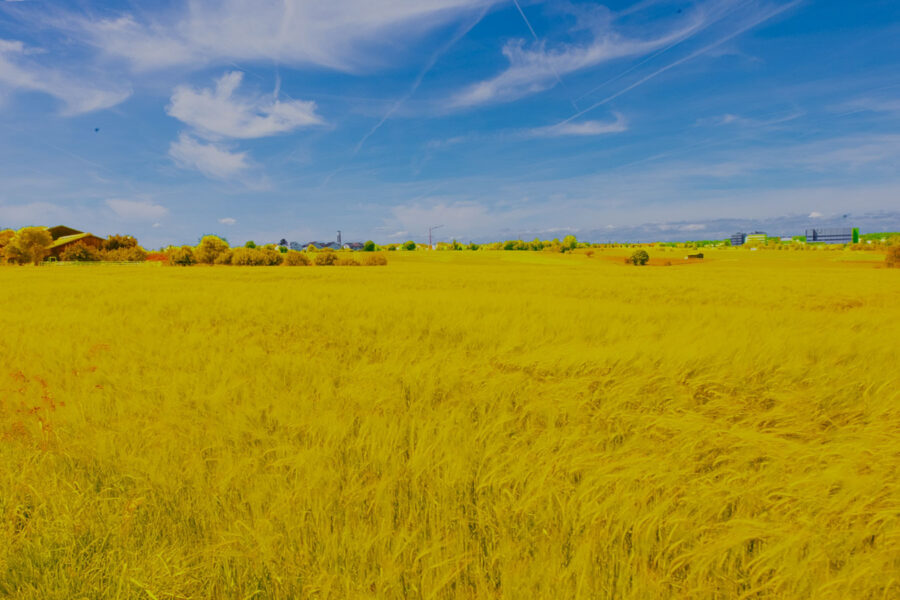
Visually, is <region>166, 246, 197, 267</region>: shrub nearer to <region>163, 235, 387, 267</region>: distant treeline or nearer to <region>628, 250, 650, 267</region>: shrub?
<region>163, 235, 387, 267</region>: distant treeline

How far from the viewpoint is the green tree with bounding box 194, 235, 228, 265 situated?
4094 cm

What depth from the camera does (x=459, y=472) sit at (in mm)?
2078

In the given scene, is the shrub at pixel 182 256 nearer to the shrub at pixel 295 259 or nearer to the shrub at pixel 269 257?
the shrub at pixel 269 257

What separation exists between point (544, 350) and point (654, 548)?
2703mm

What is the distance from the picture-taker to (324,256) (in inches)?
1626

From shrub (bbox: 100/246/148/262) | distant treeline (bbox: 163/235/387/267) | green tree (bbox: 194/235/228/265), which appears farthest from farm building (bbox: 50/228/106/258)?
green tree (bbox: 194/235/228/265)

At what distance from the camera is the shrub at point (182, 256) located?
134 feet

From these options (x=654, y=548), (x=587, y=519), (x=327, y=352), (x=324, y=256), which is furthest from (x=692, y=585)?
(x=324, y=256)

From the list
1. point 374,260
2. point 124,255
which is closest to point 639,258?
point 374,260

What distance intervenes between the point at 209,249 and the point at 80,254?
17869 mm

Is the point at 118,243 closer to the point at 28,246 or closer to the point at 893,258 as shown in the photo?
the point at 28,246

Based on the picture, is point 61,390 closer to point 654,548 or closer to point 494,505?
point 494,505

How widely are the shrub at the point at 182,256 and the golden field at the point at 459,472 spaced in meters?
43.5

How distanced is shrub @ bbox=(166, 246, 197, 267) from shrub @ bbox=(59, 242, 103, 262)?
43.3ft
